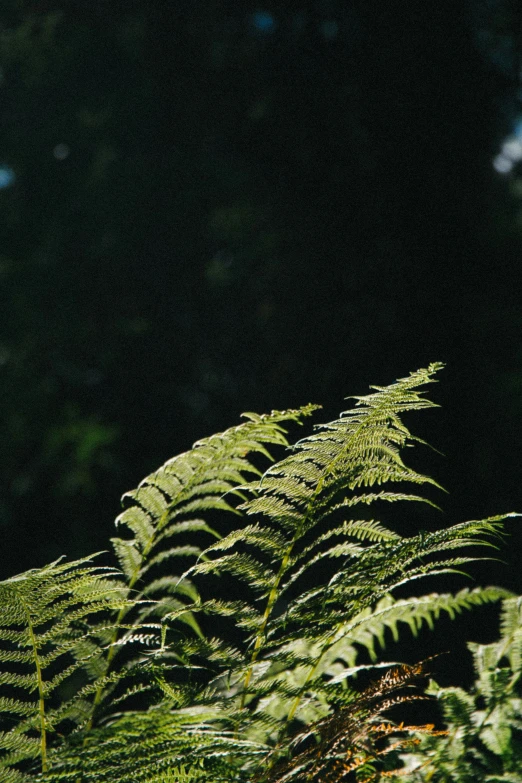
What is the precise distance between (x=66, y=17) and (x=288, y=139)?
4.51ft

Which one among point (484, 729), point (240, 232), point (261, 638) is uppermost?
point (240, 232)

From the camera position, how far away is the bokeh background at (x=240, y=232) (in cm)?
320

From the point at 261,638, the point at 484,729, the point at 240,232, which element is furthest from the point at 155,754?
the point at 240,232

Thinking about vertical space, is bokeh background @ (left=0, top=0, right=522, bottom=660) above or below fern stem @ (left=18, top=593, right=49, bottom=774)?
above

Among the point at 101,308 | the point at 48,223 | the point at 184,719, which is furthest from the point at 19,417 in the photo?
the point at 184,719

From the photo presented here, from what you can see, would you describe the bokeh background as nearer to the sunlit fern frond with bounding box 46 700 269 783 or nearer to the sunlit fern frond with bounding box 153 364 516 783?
the sunlit fern frond with bounding box 153 364 516 783

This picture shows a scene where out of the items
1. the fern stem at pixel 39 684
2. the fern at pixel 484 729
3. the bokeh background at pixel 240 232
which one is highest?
the bokeh background at pixel 240 232

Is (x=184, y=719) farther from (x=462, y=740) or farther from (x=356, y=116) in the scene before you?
(x=356, y=116)

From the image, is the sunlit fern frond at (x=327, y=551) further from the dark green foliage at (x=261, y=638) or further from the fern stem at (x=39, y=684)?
the fern stem at (x=39, y=684)

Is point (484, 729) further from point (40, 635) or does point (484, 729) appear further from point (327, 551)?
point (40, 635)

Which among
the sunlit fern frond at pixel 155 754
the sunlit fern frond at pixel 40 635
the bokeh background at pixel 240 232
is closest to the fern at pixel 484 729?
the sunlit fern frond at pixel 155 754

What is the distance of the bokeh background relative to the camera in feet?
10.5

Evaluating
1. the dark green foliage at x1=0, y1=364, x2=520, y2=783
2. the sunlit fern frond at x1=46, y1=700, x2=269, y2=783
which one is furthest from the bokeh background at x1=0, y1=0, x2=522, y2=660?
the sunlit fern frond at x1=46, y1=700, x2=269, y2=783

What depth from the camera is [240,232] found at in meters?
3.47
